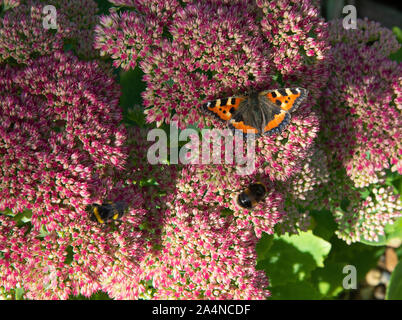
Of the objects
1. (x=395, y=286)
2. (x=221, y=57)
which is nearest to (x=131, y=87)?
(x=221, y=57)

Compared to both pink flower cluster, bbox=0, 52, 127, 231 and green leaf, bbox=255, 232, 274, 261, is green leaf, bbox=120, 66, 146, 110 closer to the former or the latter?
pink flower cluster, bbox=0, 52, 127, 231

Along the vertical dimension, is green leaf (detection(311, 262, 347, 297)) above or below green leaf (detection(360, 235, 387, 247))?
below

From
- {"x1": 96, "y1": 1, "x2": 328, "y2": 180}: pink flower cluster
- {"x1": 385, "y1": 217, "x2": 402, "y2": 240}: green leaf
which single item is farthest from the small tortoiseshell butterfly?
{"x1": 385, "y1": 217, "x2": 402, "y2": 240}: green leaf

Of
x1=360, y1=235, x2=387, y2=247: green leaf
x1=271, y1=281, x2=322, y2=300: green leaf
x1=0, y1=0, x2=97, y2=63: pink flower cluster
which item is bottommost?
x1=271, y1=281, x2=322, y2=300: green leaf

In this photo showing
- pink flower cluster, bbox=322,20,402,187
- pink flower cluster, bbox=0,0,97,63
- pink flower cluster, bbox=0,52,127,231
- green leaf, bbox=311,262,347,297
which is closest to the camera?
pink flower cluster, bbox=0,52,127,231

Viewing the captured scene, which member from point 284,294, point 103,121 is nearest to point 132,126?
point 103,121
